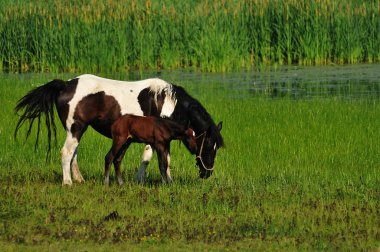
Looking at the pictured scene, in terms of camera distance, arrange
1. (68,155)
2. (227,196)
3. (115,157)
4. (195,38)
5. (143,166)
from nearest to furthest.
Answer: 1. (227,196)
2. (115,157)
3. (68,155)
4. (143,166)
5. (195,38)

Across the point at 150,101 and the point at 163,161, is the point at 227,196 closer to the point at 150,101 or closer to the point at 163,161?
the point at 163,161

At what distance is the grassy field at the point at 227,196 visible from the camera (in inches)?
407

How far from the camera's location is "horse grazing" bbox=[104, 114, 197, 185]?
13609 mm

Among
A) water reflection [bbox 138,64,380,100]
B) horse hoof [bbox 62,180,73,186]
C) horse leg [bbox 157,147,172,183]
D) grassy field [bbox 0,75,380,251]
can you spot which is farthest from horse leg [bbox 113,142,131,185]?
water reflection [bbox 138,64,380,100]

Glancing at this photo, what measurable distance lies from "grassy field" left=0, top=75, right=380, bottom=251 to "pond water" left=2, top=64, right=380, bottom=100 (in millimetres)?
4001

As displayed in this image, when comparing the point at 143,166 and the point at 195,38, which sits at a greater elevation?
the point at 195,38

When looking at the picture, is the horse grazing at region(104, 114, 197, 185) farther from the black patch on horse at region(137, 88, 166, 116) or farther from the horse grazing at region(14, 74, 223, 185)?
the black patch on horse at region(137, 88, 166, 116)

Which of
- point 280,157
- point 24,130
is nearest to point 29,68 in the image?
point 24,130

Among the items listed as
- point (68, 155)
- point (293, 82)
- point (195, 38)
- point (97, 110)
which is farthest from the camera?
point (195, 38)

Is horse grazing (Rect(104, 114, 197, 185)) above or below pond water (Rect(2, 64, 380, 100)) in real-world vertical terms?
above

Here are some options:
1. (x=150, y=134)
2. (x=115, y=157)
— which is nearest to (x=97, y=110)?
(x=115, y=157)

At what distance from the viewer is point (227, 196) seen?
1276cm

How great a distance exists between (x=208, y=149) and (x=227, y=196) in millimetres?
1159

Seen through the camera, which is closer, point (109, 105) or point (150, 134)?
point (150, 134)
